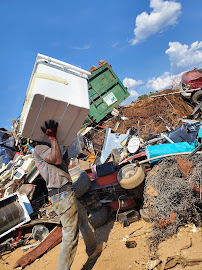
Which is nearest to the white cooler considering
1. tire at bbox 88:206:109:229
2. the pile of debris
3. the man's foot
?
the pile of debris

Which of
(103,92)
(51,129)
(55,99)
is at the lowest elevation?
(51,129)

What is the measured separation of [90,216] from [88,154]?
4.13 m

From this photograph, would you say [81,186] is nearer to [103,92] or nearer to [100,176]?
[100,176]

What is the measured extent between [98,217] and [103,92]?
22.4 feet

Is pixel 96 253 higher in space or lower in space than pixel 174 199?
lower

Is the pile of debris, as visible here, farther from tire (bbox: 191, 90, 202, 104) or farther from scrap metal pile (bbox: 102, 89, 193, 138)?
tire (bbox: 191, 90, 202, 104)

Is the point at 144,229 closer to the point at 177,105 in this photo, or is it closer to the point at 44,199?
the point at 44,199

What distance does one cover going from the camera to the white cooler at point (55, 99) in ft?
8.06

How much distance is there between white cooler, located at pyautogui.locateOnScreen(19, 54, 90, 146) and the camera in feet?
8.06


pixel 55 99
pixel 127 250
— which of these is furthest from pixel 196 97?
pixel 55 99

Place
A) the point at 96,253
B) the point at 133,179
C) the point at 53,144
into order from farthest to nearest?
the point at 133,179, the point at 96,253, the point at 53,144

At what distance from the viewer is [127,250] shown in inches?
118

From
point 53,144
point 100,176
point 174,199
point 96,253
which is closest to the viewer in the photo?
point 53,144

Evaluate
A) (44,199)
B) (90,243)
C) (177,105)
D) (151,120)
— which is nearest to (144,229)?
(90,243)
